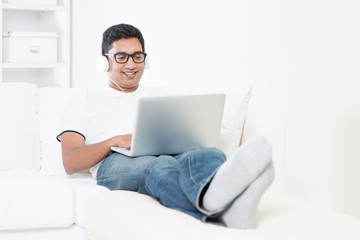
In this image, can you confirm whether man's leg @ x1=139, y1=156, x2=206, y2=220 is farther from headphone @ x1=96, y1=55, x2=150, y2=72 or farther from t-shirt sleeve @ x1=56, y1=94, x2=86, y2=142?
headphone @ x1=96, y1=55, x2=150, y2=72

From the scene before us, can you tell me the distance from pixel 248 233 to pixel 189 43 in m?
2.16

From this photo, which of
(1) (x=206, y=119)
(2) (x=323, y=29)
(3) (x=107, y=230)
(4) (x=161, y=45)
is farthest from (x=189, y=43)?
(3) (x=107, y=230)

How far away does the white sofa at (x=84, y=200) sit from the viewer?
1.44 meters

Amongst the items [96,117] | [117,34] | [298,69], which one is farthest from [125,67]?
[298,69]

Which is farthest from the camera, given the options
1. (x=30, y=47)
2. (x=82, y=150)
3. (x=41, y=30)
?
(x=41, y=30)

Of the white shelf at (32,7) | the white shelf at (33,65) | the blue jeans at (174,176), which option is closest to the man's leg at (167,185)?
the blue jeans at (174,176)

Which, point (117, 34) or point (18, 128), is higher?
point (117, 34)

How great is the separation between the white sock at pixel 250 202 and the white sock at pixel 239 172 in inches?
0.7

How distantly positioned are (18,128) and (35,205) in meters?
0.53

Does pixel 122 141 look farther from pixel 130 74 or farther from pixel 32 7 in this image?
pixel 32 7

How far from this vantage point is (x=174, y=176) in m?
1.64

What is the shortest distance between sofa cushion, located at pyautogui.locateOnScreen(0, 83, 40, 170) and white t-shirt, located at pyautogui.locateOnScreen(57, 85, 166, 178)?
0.21 m

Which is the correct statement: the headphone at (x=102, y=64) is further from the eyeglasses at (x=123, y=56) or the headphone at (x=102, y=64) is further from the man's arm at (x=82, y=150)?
the man's arm at (x=82, y=150)

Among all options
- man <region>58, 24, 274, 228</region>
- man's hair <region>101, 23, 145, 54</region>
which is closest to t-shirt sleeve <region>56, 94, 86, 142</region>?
man <region>58, 24, 274, 228</region>
